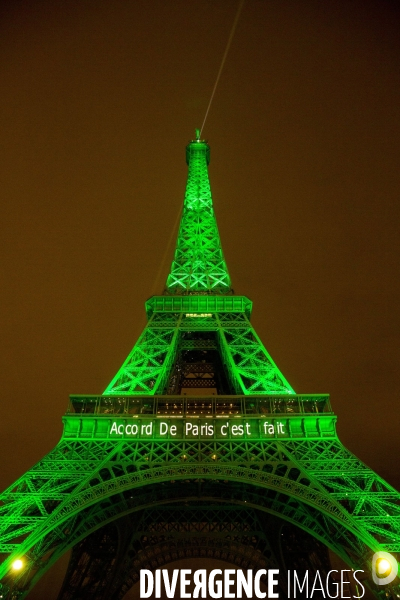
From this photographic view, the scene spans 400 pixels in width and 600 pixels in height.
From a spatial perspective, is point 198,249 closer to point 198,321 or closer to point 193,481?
point 198,321

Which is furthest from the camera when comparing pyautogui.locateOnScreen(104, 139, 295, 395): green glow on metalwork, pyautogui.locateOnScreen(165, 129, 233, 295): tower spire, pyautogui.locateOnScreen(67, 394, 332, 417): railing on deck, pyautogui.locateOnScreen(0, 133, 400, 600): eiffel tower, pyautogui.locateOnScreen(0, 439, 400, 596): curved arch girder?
pyautogui.locateOnScreen(165, 129, 233, 295): tower spire

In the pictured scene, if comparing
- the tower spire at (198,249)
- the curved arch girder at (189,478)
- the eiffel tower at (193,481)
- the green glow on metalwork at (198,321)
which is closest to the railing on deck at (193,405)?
the eiffel tower at (193,481)

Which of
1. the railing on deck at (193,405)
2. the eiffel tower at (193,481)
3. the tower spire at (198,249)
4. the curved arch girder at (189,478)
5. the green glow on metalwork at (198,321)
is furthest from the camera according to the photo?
the tower spire at (198,249)

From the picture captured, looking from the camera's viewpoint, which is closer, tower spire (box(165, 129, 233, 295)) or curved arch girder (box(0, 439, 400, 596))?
curved arch girder (box(0, 439, 400, 596))

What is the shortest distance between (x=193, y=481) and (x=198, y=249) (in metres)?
17.8

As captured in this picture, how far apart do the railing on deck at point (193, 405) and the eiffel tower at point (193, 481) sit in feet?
0.16

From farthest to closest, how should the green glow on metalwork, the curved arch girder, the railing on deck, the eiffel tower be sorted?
the green glow on metalwork, the railing on deck, the eiffel tower, the curved arch girder

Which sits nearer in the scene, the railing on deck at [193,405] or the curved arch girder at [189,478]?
the curved arch girder at [189,478]

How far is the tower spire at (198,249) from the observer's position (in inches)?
1203

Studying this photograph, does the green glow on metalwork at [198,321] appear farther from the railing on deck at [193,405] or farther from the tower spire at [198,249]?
the railing on deck at [193,405]

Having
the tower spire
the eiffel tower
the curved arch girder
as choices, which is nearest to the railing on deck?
the eiffel tower

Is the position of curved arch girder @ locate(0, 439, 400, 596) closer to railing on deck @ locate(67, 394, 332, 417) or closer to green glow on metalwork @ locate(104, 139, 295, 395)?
railing on deck @ locate(67, 394, 332, 417)

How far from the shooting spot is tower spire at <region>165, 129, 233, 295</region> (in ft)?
100

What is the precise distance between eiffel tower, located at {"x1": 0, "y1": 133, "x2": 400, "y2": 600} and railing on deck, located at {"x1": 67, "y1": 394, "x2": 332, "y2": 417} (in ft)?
0.16
